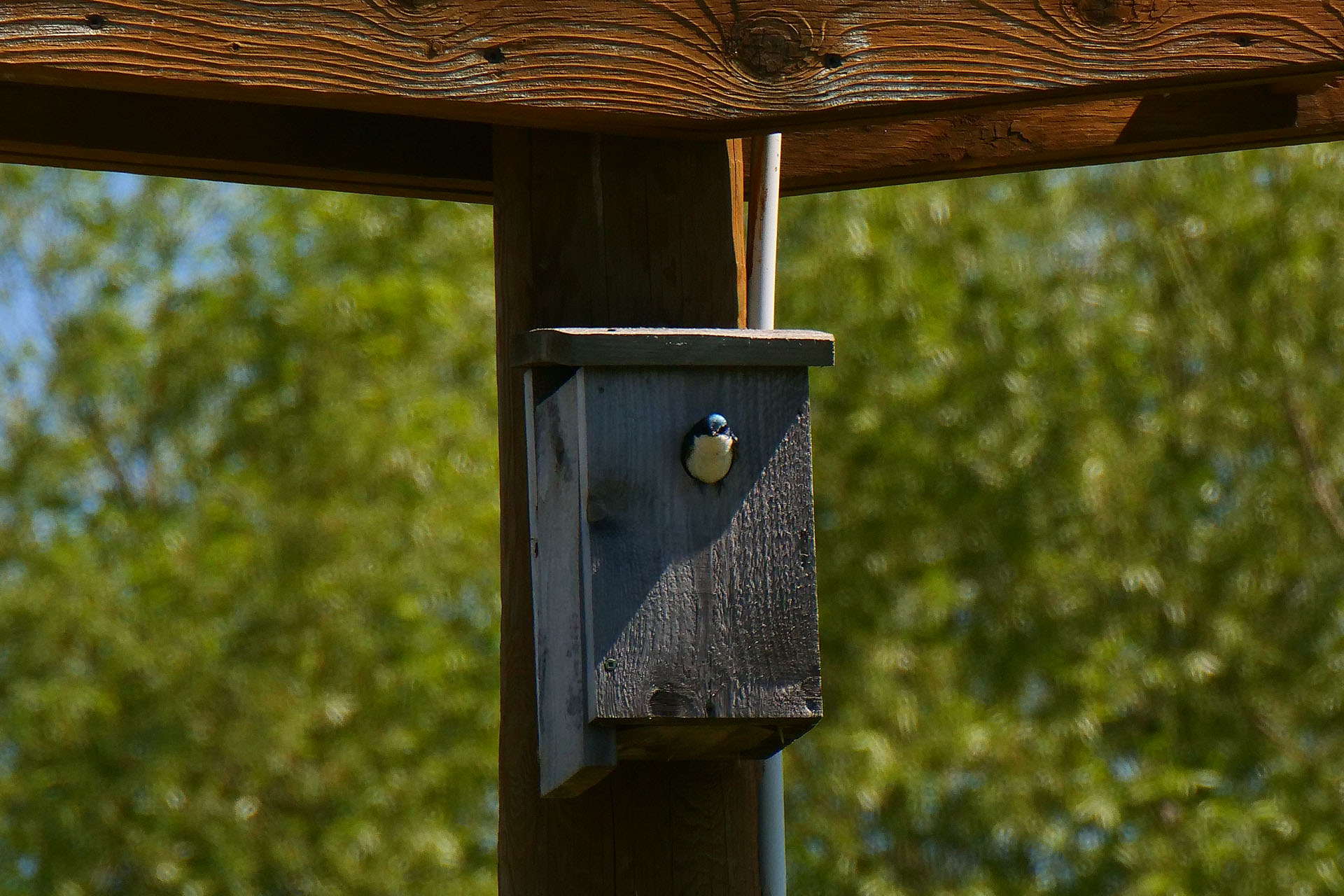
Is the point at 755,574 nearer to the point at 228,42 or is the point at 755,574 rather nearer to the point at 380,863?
the point at 228,42

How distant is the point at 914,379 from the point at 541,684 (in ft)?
24.1

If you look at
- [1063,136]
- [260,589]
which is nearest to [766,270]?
[1063,136]


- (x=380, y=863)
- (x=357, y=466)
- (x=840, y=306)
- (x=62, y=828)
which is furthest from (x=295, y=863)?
(x=840, y=306)

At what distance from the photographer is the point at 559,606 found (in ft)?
5.77

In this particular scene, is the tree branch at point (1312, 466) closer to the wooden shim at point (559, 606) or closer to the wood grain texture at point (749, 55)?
the wood grain texture at point (749, 55)

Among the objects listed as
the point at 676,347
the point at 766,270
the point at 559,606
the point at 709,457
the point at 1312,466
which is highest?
the point at 1312,466

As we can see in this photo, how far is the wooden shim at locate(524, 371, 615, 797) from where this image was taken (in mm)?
1682

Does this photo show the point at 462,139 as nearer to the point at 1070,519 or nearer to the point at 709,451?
the point at 709,451

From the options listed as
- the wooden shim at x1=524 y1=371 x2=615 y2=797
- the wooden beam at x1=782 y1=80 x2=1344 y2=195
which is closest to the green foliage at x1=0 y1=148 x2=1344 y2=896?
the wooden beam at x1=782 y1=80 x2=1344 y2=195

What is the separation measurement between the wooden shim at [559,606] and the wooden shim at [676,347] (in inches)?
1.5

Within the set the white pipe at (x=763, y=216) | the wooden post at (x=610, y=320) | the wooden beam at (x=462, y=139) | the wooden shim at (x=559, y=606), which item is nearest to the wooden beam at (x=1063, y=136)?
the wooden beam at (x=462, y=139)

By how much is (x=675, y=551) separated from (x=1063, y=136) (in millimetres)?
958

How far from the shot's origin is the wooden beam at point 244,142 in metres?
1.96

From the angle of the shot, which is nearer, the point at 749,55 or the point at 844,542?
the point at 749,55
